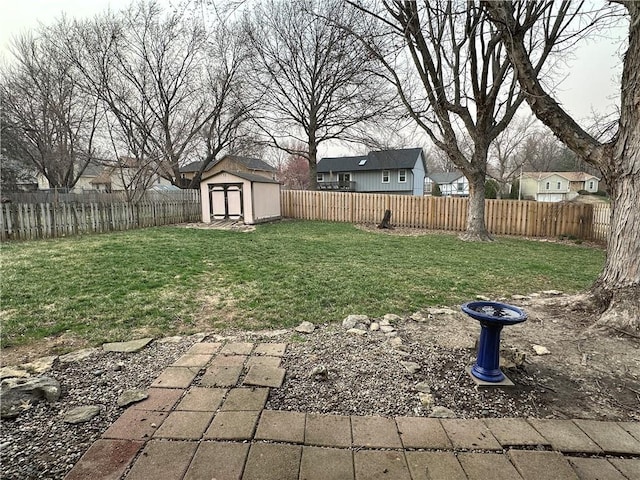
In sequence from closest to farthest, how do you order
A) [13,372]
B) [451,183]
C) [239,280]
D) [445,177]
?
[13,372] → [239,280] → [451,183] → [445,177]

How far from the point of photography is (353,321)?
3.39 m

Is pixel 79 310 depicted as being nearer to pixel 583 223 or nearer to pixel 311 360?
pixel 311 360

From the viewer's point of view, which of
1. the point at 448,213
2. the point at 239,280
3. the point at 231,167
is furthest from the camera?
the point at 231,167

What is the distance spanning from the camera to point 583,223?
34.5ft

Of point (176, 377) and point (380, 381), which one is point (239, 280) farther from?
point (380, 381)

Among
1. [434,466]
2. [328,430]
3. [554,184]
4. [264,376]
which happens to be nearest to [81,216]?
[264,376]

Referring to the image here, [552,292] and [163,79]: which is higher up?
[163,79]

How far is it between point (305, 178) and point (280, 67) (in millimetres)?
21604

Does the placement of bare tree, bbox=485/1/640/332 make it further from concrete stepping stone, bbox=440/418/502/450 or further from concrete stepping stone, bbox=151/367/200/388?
concrete stepping stone, bbox=151/367/200/388

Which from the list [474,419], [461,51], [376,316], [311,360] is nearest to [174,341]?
[311,360]

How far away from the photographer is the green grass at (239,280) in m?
3.49

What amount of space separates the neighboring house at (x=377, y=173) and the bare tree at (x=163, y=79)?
15851mm

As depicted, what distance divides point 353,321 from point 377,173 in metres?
28.9

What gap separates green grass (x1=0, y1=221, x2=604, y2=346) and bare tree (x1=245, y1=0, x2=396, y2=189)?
33.2 feet
